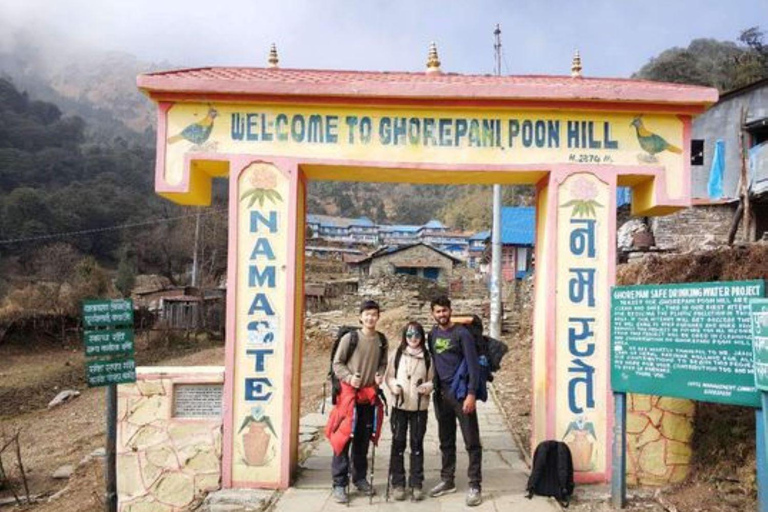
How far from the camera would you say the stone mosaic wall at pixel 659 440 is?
542 cm

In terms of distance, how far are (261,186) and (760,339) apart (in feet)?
13.8

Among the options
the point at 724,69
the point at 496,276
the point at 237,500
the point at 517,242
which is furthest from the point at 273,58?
the point at 724,69

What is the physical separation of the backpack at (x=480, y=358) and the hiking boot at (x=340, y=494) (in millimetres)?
1241

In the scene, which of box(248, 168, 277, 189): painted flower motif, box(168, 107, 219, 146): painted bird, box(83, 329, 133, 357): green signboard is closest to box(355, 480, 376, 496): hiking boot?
box(83, 329, 133, 357): green signboard

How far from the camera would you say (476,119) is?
5.73 meters

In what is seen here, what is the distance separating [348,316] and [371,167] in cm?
1651

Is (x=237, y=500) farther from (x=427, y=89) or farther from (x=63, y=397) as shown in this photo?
(x=63, y=397)

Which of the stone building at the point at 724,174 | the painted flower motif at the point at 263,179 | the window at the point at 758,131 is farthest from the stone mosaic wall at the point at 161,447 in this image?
the window at the point at 758,131

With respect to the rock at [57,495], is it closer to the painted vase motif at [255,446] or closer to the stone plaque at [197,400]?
the stone plaque at [197,400]

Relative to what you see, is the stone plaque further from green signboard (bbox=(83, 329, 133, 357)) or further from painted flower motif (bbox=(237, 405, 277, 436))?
green signboard (bbox=(83, 329, 133, 357))

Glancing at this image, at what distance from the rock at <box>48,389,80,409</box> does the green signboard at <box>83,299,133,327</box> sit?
11394mm

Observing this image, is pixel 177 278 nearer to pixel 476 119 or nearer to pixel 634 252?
pixel 634 252

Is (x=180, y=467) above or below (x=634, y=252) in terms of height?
below

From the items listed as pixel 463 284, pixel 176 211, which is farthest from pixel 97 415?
pixel 176 211
